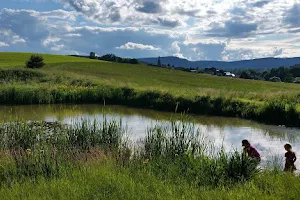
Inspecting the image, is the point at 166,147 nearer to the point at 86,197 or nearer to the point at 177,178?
the point at 177,178

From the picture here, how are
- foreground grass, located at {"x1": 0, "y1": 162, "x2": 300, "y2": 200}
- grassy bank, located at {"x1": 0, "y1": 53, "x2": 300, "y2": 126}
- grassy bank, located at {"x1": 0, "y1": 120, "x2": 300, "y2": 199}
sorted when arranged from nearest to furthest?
1. foreground grass, located at {"x1": 0, "y1": 162, "x2": 300, "y2": 200}
2. grassy bank, located at {"x1": 0, "y1": 120, "x2": 300, "y2": 199}
3. grassy bank, located at {"x1": 0, "y1": 53, "x2": 300, "y2": 126}

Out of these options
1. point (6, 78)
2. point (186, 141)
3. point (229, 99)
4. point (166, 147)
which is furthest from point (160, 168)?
point (6, 78)

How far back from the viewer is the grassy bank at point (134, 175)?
670 cm

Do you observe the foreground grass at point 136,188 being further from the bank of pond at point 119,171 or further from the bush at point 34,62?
the bush at point 34,62

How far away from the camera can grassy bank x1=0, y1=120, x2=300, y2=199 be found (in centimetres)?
670

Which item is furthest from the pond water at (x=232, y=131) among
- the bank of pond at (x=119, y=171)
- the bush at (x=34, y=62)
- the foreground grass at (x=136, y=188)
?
the bush at (x=34, y=62)

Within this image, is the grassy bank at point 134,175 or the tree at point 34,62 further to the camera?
the tree at point 34,62

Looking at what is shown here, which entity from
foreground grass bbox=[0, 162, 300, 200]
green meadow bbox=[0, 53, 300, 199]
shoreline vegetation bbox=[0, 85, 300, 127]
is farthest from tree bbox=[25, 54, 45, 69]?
foreground grass bbox=[0, 162, 300, 200]

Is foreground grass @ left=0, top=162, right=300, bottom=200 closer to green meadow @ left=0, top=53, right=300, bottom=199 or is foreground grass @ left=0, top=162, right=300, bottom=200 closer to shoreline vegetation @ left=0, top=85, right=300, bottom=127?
green meadow @ left=0, top=53, right=300, bottom=199

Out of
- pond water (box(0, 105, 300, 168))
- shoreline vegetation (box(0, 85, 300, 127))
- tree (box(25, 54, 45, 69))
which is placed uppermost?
tree (box(25, 54, 45, 69))

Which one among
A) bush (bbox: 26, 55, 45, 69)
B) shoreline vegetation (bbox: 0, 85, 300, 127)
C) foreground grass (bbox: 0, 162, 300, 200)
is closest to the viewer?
foreground grass (bbox: 0, 162, 300, 200)

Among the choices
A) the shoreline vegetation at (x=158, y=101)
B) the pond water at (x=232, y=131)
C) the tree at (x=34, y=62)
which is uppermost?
the tree at (x=34, y=62)

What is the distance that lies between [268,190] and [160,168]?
2.60 meters

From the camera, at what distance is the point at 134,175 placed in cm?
790
